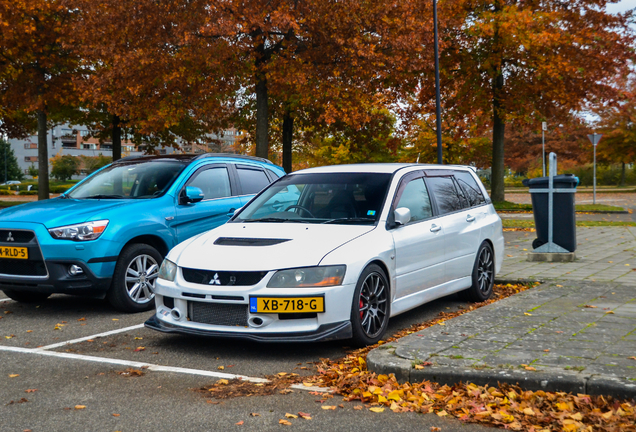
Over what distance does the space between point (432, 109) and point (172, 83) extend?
12077mm

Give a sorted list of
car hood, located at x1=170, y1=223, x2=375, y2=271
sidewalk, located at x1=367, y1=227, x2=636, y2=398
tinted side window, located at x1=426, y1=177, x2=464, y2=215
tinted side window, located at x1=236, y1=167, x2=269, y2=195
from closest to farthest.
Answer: sidewalk, located at x1=367, y1=227, x2=636, y2=398
car hood, located at x1=170, y1=223, x2=375, y2=271
tinted side window, located at x1=426, y1=177, x2=464, y2=215
tinted side window, located at x1=236, y1=167, x2=269, y2=195

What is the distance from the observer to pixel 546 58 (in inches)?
967

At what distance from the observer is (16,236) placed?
715cm

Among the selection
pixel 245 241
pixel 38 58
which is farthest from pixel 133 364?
pixel 38 58

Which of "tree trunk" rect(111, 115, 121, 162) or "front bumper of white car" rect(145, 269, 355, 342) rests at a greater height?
"tree trunk" rect(111, 115, 121, 162)

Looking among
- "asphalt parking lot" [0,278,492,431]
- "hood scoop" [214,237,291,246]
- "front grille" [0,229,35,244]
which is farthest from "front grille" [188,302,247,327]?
"front grille" [0,229,35,244]

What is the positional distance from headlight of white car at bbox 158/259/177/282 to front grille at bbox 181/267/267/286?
0.24 m

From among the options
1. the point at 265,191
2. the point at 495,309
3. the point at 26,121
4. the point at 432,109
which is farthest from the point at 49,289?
the point at 26,121

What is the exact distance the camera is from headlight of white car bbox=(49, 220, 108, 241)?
7031 millimetres

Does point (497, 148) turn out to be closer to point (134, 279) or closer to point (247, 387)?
point (134, 279)

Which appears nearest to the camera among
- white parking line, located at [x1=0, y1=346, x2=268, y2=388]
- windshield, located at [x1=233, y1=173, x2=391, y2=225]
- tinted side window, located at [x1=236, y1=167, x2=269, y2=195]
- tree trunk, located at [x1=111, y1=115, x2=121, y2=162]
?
white parking line, located at [x1=0, y1=346, x2=268, y2=388]

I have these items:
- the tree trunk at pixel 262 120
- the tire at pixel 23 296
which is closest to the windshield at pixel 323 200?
the tire at pixel 23 296

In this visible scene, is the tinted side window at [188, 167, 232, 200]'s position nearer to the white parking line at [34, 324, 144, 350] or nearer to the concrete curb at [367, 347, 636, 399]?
the white parking line at [34, 324, 144, 350]

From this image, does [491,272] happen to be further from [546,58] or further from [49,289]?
[546,58]
